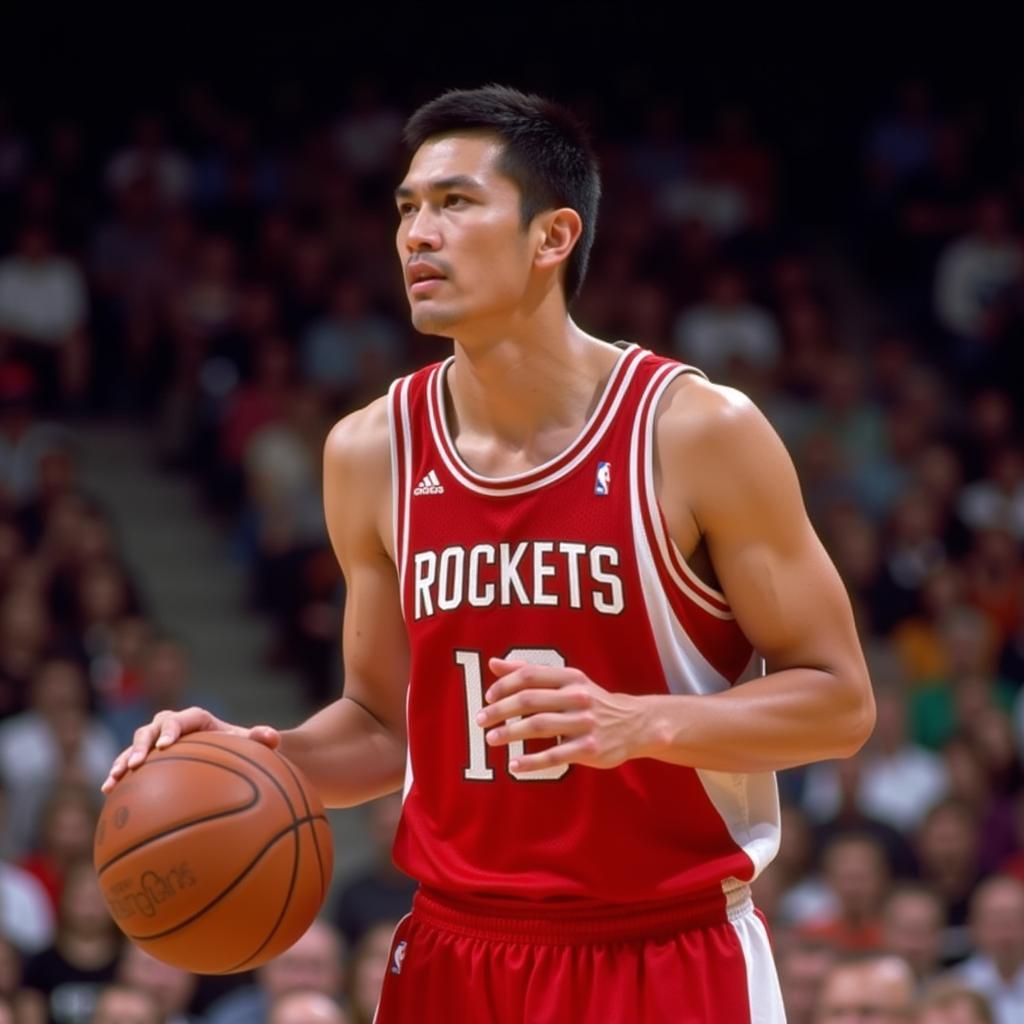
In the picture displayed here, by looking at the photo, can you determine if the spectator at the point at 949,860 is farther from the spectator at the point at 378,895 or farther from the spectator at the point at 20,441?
the spectator at the point at 20,441

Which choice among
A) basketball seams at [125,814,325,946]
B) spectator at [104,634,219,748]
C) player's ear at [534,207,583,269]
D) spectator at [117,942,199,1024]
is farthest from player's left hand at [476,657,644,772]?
spectator at [104,634,219,748]

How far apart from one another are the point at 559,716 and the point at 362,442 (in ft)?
3.32

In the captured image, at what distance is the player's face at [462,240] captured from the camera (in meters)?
3.62

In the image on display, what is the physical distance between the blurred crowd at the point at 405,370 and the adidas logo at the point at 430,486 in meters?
2.94

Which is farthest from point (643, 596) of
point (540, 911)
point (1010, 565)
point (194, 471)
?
point (194, 471)

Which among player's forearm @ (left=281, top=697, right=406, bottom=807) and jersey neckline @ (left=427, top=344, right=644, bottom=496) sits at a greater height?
jersey neckline @ (left=427, top=344, right=644, bottom=496)

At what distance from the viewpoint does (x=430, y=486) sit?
381cm

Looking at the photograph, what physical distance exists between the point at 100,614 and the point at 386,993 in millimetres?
6273

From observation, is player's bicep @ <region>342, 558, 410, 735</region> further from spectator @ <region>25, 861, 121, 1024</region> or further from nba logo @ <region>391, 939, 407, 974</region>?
spectator @ <region>25, 861, 121, 1024</region>

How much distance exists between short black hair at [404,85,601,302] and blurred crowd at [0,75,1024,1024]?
3325mm

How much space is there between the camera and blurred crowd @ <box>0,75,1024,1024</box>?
782cm

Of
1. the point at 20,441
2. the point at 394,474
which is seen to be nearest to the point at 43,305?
the point at 20,441

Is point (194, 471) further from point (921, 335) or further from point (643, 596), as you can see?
point (643, 596)

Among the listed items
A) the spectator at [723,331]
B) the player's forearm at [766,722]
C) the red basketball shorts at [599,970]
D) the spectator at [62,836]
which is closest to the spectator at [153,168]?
the spectator at [723,331]
